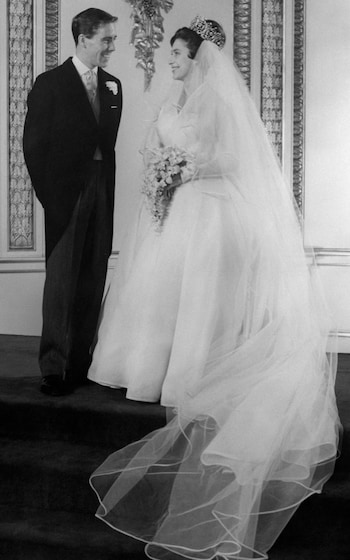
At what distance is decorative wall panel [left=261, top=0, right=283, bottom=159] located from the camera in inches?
221

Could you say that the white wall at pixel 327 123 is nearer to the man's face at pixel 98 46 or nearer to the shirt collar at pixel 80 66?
the man's face at pixel 98 46

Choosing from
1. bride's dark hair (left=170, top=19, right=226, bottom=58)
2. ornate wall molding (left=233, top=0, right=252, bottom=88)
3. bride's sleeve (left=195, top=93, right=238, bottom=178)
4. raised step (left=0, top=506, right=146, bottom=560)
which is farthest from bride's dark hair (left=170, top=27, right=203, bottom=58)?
raised step (left=0, top=506, right=146, bottom=560)

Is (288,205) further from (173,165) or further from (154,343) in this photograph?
(154,343)

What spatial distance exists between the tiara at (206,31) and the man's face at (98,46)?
0.53 meters

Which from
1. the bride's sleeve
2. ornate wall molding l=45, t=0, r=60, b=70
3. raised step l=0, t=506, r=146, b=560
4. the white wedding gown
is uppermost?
ornate wall molding l=45, t=0, r=60, b=70

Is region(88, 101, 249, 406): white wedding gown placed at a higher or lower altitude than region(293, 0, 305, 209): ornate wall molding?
lower

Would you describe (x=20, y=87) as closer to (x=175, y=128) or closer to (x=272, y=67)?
(x=272, y=67)

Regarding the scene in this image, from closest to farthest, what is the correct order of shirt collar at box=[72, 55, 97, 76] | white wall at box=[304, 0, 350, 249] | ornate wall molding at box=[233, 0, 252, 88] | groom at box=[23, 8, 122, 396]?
groom at box=[23, 8, 122, 396], shirt collar at box=[72, 55, 97, 76], white wall at box=[304, 0, 350, 249], ornate wall molding at box=[233, 0, 252, 88]

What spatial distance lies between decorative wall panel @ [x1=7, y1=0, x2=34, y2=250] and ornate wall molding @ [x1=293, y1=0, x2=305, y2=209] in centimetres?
200

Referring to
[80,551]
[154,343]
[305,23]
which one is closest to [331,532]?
[80,551]

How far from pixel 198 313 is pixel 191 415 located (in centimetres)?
63

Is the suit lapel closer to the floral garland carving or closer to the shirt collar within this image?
the shirt collar

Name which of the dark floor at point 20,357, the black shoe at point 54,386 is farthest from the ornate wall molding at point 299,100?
the black shoe at point 54,386

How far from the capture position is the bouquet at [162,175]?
3.55m
